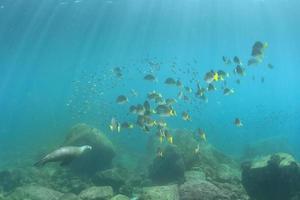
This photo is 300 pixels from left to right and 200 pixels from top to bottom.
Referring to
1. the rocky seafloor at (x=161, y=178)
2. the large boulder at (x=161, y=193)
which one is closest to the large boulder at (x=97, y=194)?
the rocky seafloor at (x=161, y=178)

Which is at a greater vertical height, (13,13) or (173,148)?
(13,13)

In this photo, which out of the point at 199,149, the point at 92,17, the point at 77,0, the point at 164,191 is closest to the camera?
the point at 164,191

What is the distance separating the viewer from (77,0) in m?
28.4

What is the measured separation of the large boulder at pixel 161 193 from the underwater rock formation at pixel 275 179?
7.35ft

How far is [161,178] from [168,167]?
0.56 meters

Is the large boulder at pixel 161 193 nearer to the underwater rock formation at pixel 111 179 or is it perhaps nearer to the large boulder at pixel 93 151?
the underwater rock formation at pixel 111 179

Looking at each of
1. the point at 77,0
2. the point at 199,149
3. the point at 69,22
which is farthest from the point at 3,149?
the point at 199,149

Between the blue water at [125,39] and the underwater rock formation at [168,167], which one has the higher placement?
the blue water at [125,39]

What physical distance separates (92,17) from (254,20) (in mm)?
16872

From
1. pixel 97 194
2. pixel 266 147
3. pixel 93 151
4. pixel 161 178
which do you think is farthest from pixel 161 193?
pixel 266 147

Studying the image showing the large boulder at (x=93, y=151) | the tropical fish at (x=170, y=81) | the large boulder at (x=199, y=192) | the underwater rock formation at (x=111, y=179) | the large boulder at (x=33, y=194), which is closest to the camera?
the large boulder at (x=199, y=192)

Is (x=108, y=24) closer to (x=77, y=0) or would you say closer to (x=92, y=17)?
(x=92, y=17)

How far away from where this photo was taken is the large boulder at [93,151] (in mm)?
18406

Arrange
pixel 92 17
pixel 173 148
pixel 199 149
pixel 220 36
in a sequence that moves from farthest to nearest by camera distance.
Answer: pixel 220 36 → pixel 92 17 → pixel 199 149 → pixel 173 148
